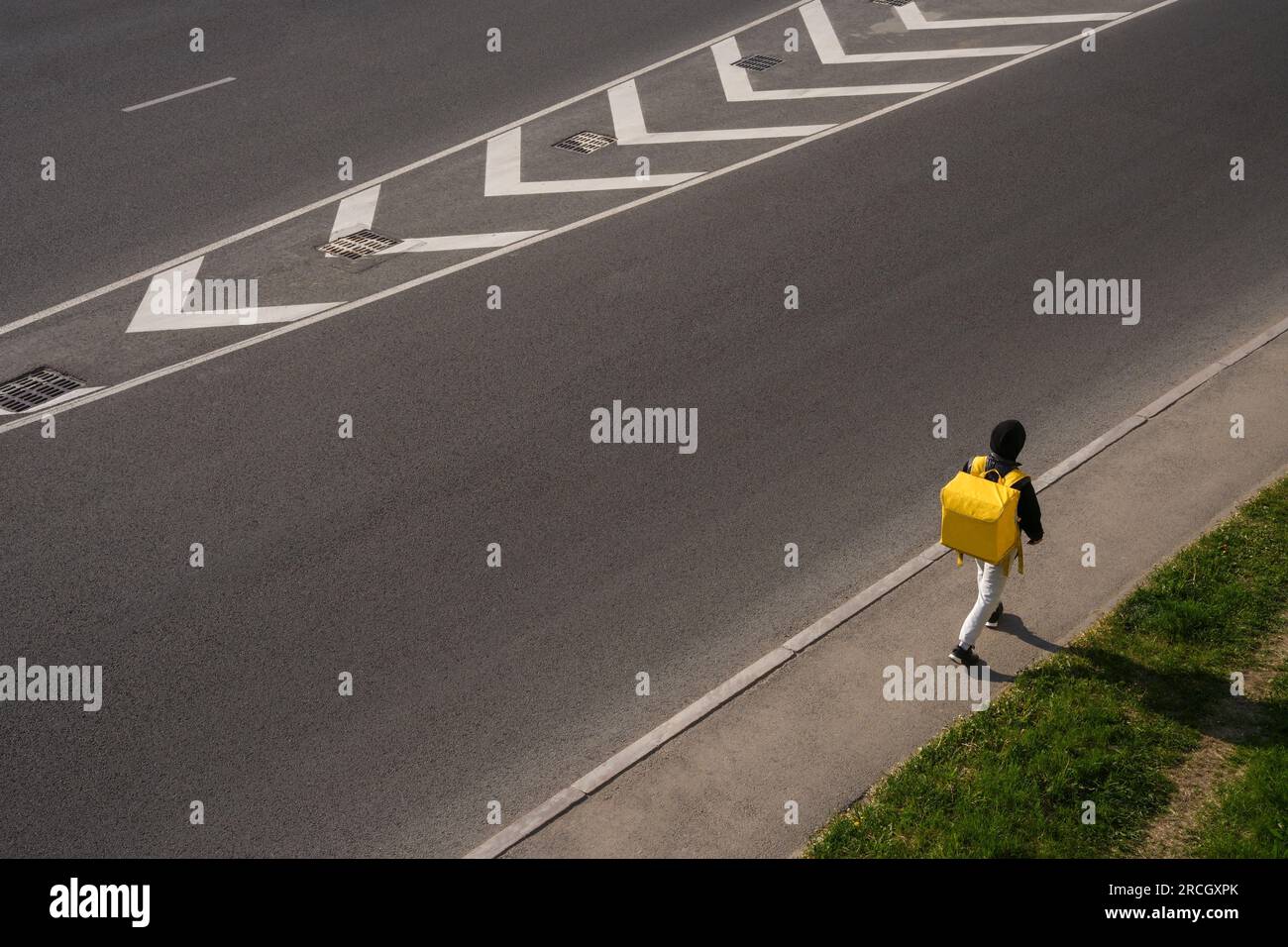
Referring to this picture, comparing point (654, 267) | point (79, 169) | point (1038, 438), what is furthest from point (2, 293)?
point (1038, 438)

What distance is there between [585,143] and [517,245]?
2872 mm

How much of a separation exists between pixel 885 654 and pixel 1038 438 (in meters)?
3.05

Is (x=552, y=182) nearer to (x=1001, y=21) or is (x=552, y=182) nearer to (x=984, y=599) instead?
(x=984, y=599)

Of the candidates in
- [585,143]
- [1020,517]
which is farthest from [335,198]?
[1020,517]

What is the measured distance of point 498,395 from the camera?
10641mm

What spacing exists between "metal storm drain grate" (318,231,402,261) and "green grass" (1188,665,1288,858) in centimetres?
936

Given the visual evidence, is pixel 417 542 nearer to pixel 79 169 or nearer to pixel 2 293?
pixel 2 293

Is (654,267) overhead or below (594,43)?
below

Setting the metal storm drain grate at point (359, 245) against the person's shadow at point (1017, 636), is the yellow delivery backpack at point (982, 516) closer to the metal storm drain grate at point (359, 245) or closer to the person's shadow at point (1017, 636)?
the person's shadow at point (1017, 636)

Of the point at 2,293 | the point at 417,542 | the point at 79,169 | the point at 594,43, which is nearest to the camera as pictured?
the point at 417,542

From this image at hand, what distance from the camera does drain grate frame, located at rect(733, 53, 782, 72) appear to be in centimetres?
1772

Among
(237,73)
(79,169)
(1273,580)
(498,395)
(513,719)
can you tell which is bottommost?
(513,719)

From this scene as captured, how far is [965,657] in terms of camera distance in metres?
7.93

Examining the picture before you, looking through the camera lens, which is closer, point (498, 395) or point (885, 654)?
point (885, 654)
